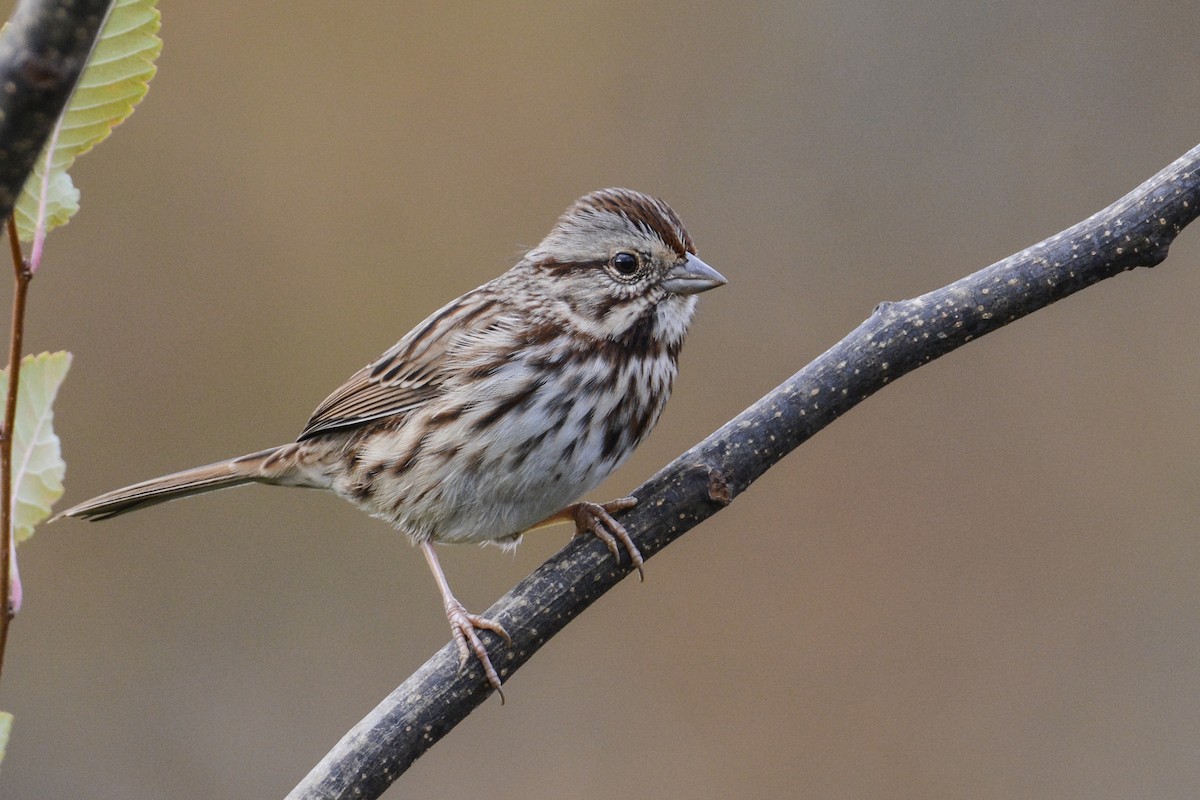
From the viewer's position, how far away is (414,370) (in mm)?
3195

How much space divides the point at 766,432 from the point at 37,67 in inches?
67.4

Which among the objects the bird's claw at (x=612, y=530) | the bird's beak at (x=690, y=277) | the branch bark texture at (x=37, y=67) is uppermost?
the bird's beak at (x=690, y=277)

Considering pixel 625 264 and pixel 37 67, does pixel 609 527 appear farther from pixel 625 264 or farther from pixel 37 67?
pixel 37 67

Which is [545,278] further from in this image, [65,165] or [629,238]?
[65,165]

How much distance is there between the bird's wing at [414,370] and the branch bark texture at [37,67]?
7.47 feet

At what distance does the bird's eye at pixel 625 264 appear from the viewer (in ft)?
9.53

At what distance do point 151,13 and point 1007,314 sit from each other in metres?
1.63

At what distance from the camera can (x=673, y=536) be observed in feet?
7.64

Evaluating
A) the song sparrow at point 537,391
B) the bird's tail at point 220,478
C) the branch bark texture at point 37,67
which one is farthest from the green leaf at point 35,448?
the bird's tail at point 220,478

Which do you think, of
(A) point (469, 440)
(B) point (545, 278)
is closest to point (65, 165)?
(A) point (469, 440)

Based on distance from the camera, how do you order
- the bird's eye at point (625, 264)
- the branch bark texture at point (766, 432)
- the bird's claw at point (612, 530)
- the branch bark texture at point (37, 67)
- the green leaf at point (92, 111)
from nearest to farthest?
the branch bark texture at point (37, 67), the green leaf at point (92, 111), the branch bark texture at point (766, 432), the bird's claw at point (612, 530), the bird's eye at point (625, 264)

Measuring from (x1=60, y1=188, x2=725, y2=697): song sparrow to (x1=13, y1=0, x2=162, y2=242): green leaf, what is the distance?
64.0 inches

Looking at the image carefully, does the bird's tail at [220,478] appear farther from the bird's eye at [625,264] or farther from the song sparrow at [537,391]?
the bird's eye at [625,264]

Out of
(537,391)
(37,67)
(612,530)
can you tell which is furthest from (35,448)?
(537,391)
